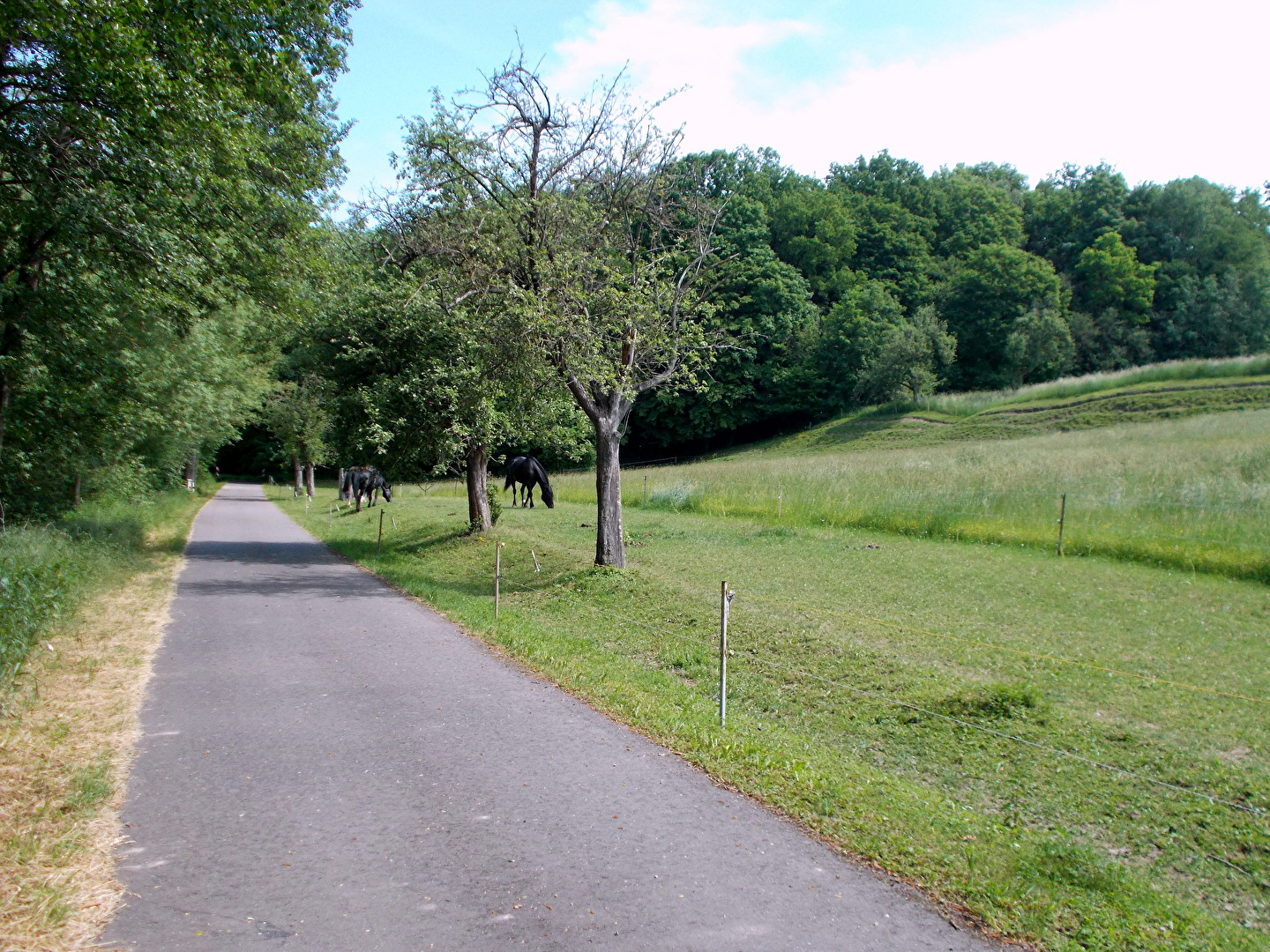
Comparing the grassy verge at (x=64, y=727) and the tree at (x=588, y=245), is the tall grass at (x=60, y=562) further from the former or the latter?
the tree at (x=588, y=245)

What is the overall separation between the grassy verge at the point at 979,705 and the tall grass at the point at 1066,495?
4.22 ft

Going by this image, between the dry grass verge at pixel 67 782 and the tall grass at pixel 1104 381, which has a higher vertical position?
the tall grass at pixel 1104 381

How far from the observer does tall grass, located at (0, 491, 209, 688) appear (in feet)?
25.2

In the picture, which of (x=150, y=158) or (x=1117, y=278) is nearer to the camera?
(x=150, y=158)

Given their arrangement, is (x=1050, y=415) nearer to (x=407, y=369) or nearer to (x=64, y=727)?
(x=407, y=369)

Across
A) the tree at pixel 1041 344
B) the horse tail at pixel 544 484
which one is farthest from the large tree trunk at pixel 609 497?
the tree at pixel 1041 344

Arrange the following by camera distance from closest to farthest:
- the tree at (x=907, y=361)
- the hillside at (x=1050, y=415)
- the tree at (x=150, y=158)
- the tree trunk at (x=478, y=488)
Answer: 1. the tree at (x=150, y=158)
2. the tree trunk at (x=478, y=488)
3. the hillside at (x=1050, y=415)
4. the tree at (x=907, y=361)

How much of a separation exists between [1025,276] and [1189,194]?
56.5ft

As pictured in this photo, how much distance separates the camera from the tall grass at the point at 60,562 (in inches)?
302

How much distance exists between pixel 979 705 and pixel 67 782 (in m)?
7.47

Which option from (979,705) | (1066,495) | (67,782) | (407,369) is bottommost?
(979,705)

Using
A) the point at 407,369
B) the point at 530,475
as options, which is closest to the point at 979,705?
the point at 407,369

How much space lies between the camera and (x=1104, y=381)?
50.2 metres

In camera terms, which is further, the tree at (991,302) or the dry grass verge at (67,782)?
the tree at (991,302)
